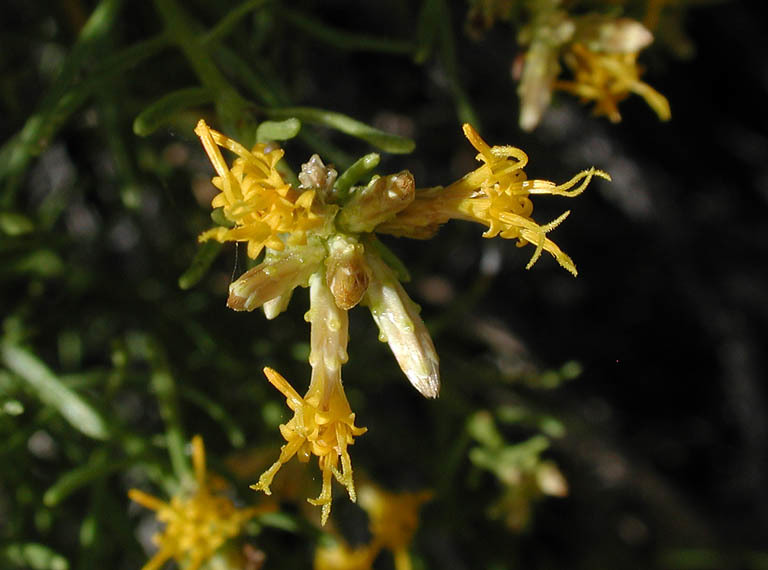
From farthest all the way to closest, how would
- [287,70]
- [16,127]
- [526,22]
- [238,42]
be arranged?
[287,70] → [16,127] → [238,42] → [526,22]

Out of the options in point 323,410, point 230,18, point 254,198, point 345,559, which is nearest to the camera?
point 254,198

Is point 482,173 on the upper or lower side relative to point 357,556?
upper

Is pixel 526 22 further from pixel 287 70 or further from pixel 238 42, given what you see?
pixel 287 70

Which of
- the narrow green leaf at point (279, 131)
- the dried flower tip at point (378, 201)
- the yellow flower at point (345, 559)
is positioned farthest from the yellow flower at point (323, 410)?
the yellow flower at point (345, 559)

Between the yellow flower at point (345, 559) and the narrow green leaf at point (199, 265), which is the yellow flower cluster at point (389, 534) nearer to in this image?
the yellow flower at point (345, 559)

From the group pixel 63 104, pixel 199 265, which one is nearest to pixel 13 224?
pixel 63 104


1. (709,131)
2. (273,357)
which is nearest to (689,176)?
(709,131)

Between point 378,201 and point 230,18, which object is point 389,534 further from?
point 230,18
